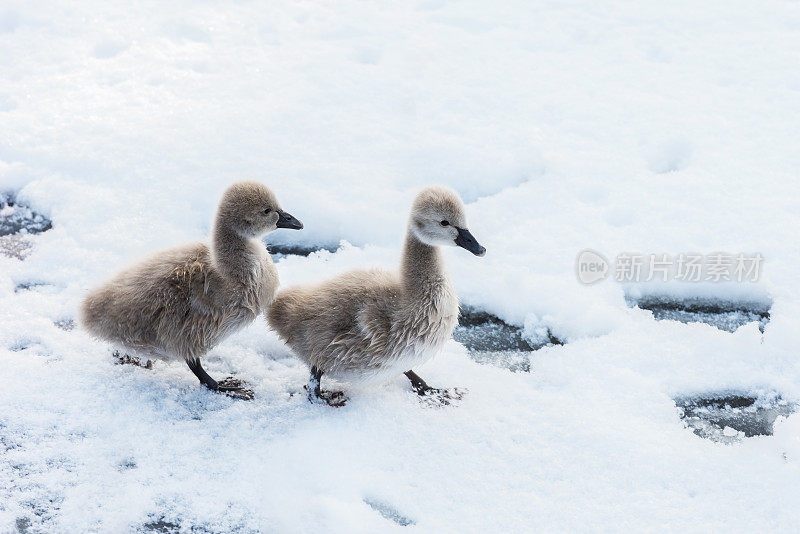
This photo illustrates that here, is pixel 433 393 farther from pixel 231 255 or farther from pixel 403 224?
pixel 403 224

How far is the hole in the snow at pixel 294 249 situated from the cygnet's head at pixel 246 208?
4.61 feet

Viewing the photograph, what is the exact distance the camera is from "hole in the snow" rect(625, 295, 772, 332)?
16.4 ft

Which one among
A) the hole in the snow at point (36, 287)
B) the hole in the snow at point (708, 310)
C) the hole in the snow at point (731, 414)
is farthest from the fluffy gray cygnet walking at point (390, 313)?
the hole in the snow at point (36, 287)

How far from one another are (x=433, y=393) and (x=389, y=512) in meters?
0.96

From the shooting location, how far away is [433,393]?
172 inches

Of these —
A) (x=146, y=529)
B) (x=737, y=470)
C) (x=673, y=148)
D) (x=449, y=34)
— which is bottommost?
(x=146, y=529)

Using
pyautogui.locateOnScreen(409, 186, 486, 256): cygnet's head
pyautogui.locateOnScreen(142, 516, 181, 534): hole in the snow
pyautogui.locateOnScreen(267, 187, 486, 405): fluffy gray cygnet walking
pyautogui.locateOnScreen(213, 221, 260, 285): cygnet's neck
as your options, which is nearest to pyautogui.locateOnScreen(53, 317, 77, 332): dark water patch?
pyautogui.locateOnScreen(213, 221, 260, 285): cygnet's neck

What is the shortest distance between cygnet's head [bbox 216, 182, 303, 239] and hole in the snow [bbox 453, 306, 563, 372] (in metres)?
1.55

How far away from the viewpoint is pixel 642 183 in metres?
6.14

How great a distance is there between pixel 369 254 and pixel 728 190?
2.99m

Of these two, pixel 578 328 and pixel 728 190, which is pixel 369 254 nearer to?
pixel 578 328

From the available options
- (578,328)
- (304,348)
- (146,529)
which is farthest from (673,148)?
(146,529)

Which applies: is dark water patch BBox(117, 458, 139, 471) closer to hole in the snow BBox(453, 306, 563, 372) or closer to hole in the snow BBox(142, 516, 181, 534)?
hole in the snow BBox(142, 516, 181, 534)

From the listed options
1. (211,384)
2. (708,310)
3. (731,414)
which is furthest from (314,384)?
(708,310)
